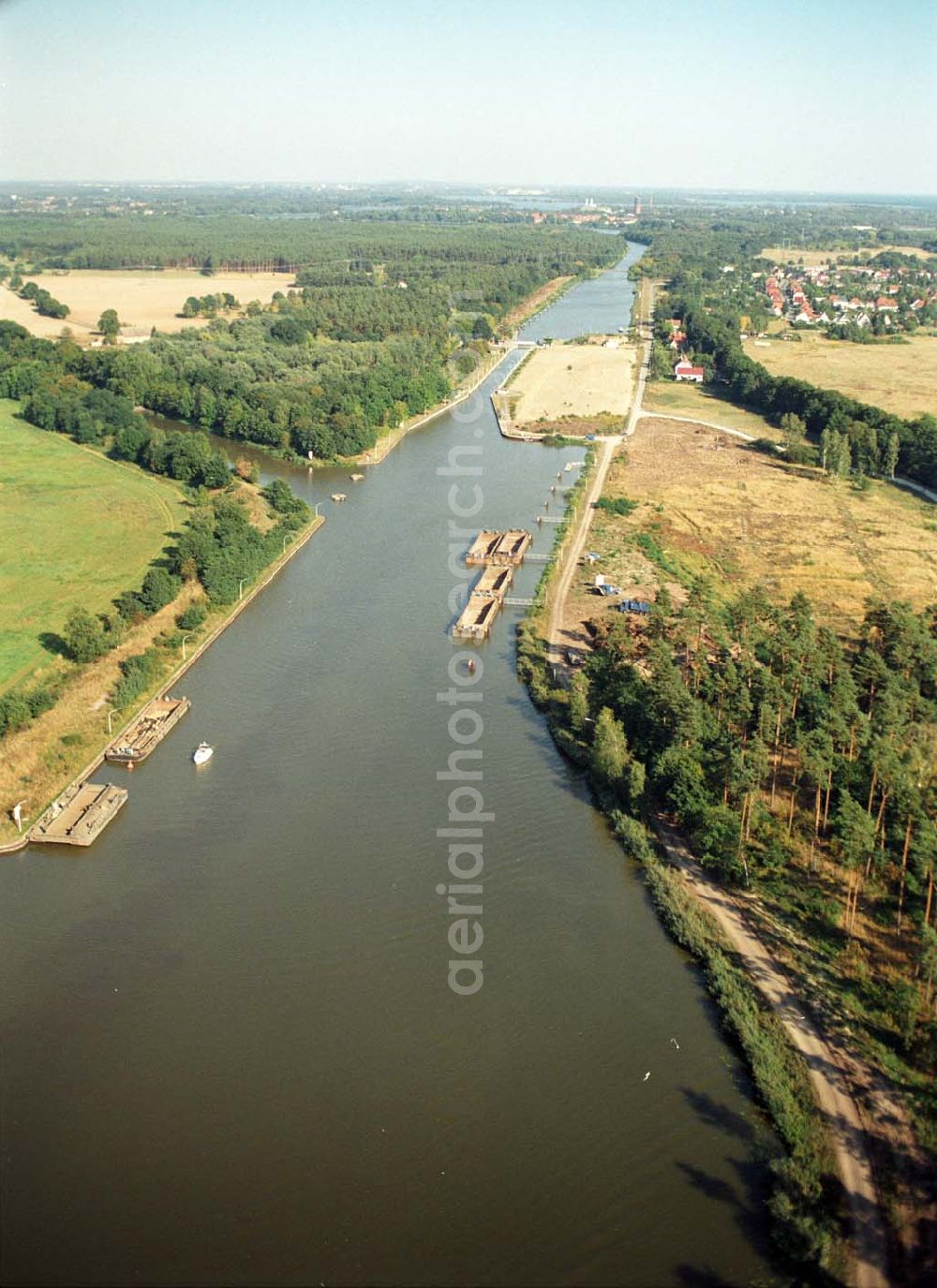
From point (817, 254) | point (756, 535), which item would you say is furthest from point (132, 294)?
point (817, 254)

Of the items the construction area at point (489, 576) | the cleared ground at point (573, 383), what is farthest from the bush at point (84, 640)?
the cleared ground at point (573, 383)

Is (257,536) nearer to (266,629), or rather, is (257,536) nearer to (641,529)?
(266,629)

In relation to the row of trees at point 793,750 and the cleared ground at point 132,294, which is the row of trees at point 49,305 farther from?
the row of trees at point 793,750

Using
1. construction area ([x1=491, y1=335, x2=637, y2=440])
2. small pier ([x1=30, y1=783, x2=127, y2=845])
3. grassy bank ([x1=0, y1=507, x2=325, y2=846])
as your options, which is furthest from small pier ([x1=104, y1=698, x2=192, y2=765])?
construction area ([x1=491, y1=335, x2=637, y2=440])

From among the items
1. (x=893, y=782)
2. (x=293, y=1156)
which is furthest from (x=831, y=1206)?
(x=893, y=782)

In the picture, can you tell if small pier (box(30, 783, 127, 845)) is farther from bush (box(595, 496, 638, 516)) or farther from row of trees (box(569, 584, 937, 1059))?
bush (box(595, 496, 638, 516))

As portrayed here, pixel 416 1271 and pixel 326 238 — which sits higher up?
pixel 326 238
